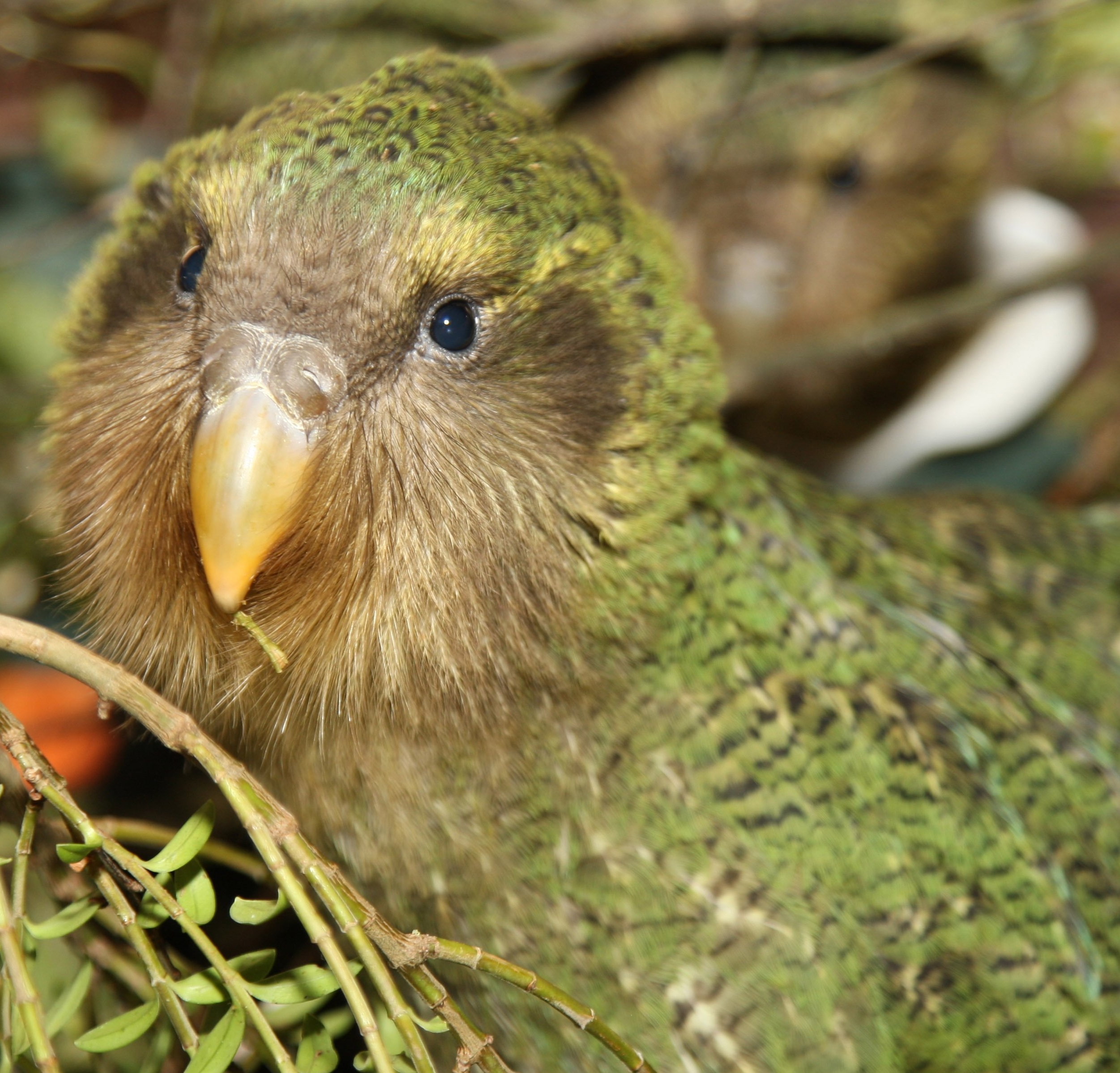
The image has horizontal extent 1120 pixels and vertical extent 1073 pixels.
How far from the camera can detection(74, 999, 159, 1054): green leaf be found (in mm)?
900

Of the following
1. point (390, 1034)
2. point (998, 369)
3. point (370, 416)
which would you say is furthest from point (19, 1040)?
point (998, 369)

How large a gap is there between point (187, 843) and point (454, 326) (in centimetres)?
52

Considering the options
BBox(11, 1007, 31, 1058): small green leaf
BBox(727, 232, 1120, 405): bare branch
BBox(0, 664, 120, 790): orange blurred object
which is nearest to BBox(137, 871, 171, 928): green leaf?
→ BBox(11, 1007, 31, 1058): small green leaf

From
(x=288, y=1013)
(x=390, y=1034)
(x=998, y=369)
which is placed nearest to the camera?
(x=390, y=1034)

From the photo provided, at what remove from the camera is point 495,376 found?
3.50 ft

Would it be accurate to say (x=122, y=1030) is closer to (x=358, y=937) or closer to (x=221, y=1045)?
(x=221, y=1045)

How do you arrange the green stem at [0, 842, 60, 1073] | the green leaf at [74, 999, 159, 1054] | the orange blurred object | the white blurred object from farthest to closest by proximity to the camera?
the white blurred object
the orange blurred object
the green leaf at [74, 999, 159, 1054]
the green stem at [0, 842, 60, 1073]

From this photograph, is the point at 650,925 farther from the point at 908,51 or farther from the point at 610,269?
→ the point at 908,51

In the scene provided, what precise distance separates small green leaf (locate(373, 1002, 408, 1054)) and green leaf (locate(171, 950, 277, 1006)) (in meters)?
0.11

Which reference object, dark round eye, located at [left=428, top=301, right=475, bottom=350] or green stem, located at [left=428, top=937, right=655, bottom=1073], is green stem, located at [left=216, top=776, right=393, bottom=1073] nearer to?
green stem, located at [left=428, top=937, right=655, bottom=1073]

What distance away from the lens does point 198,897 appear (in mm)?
956

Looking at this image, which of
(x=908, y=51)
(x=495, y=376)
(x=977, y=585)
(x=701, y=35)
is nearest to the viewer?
(x=495, y=376)

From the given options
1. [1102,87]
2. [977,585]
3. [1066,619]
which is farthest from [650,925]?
[1102,87]

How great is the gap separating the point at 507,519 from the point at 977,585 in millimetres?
864
